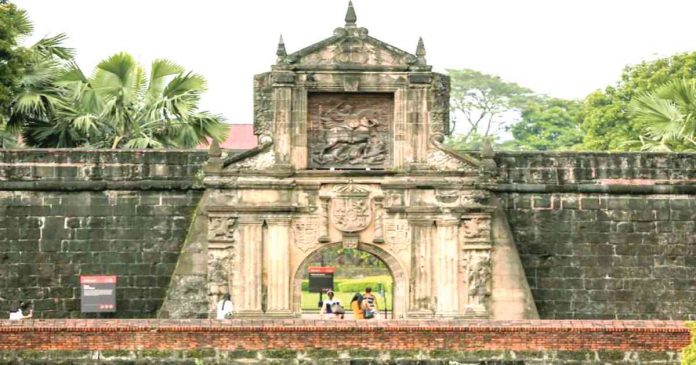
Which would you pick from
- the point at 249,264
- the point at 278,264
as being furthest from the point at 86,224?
the point at 278,264

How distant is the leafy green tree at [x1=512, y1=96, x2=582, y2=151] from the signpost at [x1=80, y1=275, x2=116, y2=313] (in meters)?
39.8

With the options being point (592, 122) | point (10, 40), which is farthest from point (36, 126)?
point (592, 122)

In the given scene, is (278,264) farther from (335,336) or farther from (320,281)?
(320,281)

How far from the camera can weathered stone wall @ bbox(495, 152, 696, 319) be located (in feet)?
84.1

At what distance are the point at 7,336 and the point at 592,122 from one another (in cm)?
3260

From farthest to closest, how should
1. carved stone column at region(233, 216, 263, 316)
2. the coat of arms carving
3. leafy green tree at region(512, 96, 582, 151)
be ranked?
leafy green tree at region(512, 96, 582, 151), the coat of arms carving, carved stone column at region(233, 216, 263, 316)

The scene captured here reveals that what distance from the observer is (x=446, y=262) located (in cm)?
2458

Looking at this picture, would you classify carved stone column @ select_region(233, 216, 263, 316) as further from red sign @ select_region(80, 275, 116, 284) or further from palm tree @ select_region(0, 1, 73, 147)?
palm tree @ select_region(0, 1, 73, 147)

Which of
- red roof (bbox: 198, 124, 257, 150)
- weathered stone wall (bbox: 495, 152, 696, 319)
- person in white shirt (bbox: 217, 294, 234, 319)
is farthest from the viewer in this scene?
red roof (bbox: 198, 124, 257, 150)

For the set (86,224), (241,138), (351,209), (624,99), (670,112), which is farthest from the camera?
(241,138)

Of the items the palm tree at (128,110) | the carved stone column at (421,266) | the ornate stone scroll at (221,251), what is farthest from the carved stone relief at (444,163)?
the palm tree at (128,110)

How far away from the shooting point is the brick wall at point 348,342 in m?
17.8

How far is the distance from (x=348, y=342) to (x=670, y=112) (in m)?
12.1

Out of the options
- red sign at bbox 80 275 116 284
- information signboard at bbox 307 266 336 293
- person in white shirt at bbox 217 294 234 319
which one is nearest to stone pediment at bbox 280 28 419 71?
person in white shirt at bbox 217 294 234 319
